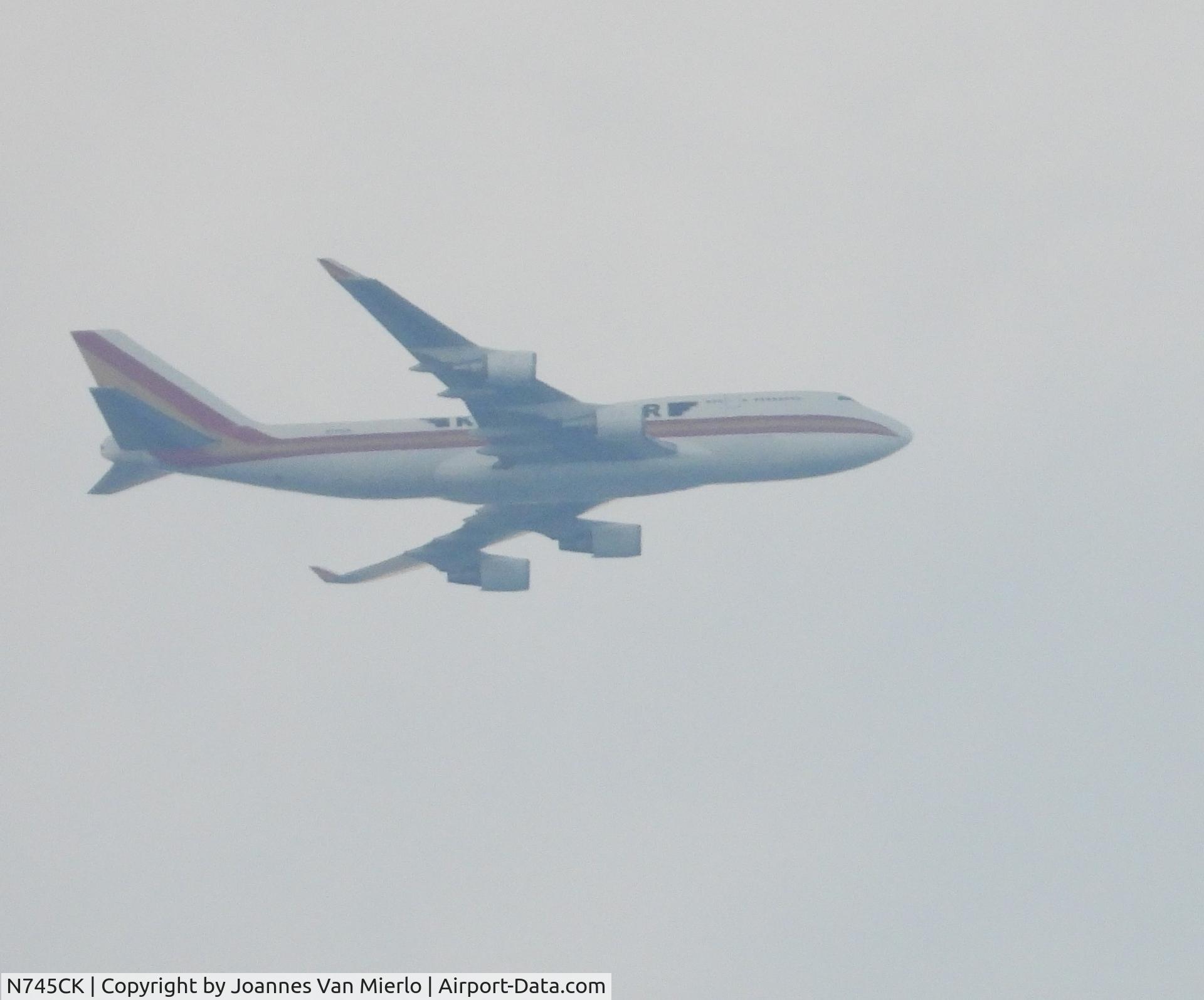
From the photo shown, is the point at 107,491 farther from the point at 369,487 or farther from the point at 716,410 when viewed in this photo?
the point at 716,410

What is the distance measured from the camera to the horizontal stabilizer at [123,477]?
81.4 meters

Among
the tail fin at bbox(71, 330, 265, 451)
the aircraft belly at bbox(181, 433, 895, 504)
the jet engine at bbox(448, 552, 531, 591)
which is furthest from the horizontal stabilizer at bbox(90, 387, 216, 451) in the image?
the jet engine at bbox(448, 552, 531, 591)

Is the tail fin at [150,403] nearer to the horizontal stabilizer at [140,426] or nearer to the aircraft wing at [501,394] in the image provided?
the horizontal stabilizer at [140,426]

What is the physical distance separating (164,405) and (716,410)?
19473 millimetres

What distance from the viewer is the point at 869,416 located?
273 ft

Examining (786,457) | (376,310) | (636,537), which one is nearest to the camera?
(376,310)

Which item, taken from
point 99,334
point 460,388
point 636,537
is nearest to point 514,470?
point 460,388

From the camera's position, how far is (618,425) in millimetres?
78562

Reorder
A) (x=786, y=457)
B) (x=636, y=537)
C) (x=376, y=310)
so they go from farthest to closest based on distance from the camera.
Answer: (x=636, y=537), (x=786, y=457), (x=376, y=310)

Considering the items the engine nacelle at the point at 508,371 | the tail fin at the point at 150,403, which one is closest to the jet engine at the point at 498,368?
the engine nacelle at the point at 508,371

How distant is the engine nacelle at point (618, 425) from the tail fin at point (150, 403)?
12.5 m

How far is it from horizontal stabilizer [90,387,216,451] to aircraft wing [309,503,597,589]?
10.5 metres

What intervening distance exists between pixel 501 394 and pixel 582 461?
152 inches

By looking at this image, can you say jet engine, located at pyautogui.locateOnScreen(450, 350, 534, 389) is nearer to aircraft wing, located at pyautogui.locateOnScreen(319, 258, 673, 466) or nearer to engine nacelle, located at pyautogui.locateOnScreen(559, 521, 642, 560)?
aircraft wing, located at pyautogui.locateOnScreen(319, 258, 673, 466)
